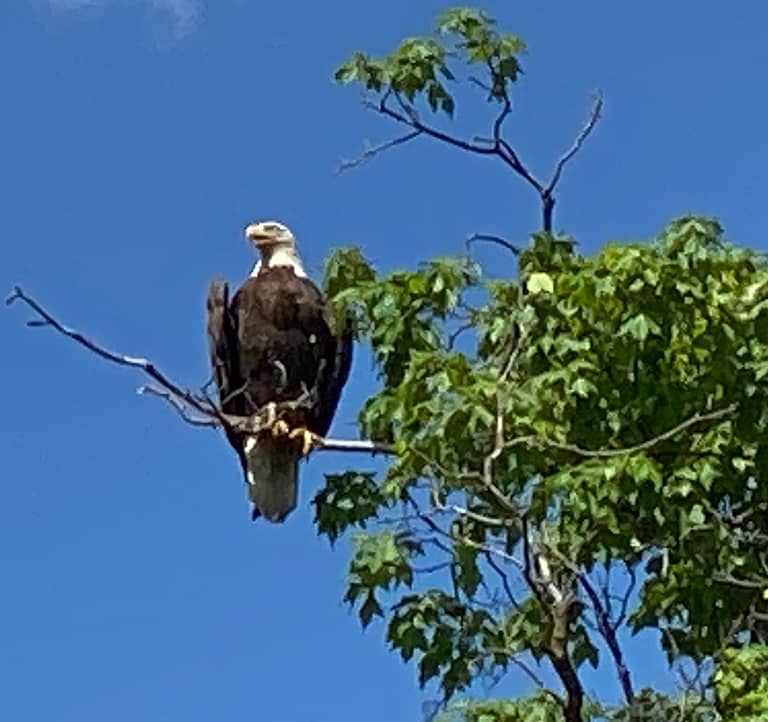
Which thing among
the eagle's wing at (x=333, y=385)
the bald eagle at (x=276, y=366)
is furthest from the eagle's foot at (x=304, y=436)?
the eagle's wing at (x=333, y=385)

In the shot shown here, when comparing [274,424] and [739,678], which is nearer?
[739,678]

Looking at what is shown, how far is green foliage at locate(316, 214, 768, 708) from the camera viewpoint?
13.4 feet

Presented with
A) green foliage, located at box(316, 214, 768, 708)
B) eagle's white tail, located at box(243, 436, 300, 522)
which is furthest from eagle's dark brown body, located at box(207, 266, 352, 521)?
green foliage, located at box(316, 214, 768, 708)

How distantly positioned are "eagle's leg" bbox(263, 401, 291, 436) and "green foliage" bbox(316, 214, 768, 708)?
4.43ft

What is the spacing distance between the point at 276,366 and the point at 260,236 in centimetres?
59

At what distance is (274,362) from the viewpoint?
6.41 metres

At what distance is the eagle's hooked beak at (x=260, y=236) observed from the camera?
22.2 feet

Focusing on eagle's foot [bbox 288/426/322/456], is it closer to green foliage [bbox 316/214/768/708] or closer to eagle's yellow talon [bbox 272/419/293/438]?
eagle's yellow talon [bbox 272/419/293/438]

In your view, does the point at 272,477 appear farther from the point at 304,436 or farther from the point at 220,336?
the point at 220,336

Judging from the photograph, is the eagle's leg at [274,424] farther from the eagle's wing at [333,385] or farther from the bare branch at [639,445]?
the bare branch at [639,445]

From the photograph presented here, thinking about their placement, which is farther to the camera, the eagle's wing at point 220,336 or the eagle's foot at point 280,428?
the eagle's wing at point 220,336

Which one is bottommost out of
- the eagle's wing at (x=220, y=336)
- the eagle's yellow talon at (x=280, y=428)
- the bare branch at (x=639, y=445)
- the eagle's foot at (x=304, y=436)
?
the bare branch at (x=639, y=445)

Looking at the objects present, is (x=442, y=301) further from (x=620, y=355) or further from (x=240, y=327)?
(x=240, y=327)

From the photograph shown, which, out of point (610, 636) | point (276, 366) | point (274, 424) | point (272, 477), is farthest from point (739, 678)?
point (276, 366)
